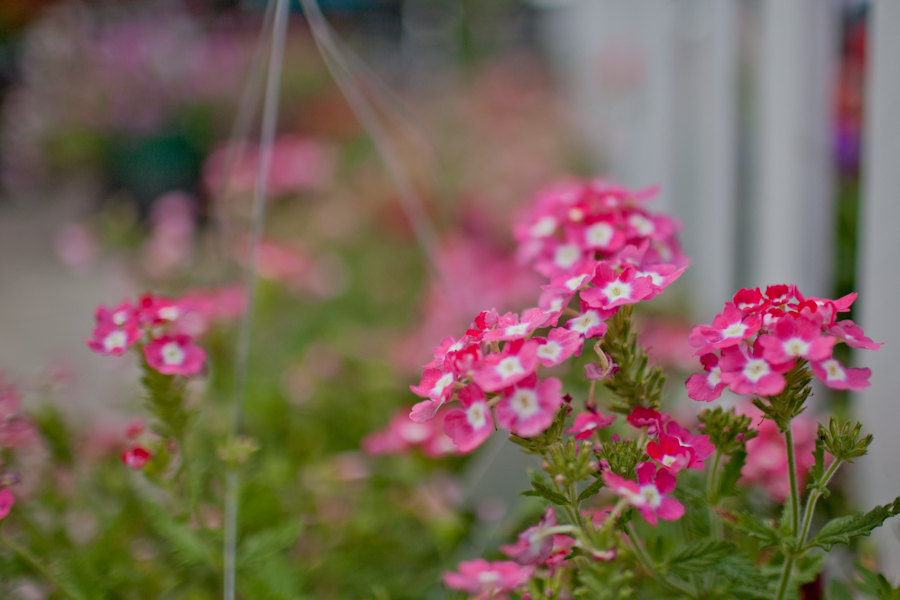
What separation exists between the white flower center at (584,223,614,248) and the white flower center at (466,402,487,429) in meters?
0.25

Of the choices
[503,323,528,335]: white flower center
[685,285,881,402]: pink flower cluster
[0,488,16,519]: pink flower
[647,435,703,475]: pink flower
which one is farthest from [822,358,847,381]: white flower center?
[0,488,16,519]: pink flower

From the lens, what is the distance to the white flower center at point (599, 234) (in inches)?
23.7

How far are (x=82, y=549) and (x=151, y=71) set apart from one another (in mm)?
3231

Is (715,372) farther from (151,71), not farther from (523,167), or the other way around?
(151,71)

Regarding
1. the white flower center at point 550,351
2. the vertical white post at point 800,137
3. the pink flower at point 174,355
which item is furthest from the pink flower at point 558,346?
the vertical white post at point 800,137

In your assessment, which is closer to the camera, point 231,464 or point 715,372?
point 715,372

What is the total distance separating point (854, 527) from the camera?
0.48 metres

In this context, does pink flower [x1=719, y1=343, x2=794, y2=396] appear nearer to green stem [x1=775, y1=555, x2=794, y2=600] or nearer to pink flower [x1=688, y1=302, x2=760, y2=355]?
pink flower [x1=688, y1=302, x2=760, y2=355]

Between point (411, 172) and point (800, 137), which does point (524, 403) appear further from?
point (411, 172)

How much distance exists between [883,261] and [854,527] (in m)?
0.45

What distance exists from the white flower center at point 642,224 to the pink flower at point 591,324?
0.15 meters

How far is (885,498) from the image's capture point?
2.54 feet

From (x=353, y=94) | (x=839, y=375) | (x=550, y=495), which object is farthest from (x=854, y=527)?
(x=353, y=94)

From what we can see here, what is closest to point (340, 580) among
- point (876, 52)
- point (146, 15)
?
point (876, 52)
